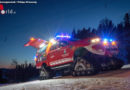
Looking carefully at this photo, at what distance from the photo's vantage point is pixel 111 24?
30.9 meters

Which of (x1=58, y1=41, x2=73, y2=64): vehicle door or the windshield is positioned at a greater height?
the windshield

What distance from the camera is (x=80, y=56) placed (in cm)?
822

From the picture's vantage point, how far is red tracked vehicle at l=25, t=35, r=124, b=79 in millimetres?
7820

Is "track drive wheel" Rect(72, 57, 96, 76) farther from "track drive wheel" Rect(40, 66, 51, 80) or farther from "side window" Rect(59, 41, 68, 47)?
"track drive wheel" Rect(40, 66, 51, 80)

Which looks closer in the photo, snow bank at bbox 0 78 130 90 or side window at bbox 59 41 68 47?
snow bank at bbox 0 78 130 90

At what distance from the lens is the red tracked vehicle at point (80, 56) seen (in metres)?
7.82

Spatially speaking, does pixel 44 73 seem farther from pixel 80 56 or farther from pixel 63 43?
pixel 80 56

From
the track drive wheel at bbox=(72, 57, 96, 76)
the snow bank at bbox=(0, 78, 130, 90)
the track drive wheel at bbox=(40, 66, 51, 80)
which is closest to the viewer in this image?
the snow bank at bbox=(0, 78, 130, 90)

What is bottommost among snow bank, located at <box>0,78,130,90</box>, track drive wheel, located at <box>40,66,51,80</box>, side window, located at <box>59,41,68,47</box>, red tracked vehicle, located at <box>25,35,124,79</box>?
snow bank, located at <box>0,78,130,90</box>

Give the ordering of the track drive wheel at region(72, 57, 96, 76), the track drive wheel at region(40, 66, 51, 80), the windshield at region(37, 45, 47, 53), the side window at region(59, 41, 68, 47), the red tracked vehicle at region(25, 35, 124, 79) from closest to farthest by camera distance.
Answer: the track drive wheel at region(72, 57, 96, 76) → the red tracked vehicle at region(25, 35, 124, 79) → the side window at region(59, 41, 68, 47) → the track drive wheel at region(40, 66, 51, 80) → the windshield at region(37, 45, 47, 53)

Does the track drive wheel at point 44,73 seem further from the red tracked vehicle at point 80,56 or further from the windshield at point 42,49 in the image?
the windshield at point 42,49

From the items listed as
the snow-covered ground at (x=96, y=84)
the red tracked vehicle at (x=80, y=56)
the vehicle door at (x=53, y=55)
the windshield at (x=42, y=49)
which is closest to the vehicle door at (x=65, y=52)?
the red tracked vehicle at (x=80, y=56)

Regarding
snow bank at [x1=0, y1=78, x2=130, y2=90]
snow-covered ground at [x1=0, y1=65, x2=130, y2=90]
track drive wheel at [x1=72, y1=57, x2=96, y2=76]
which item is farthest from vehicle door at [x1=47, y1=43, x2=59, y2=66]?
snow bank at [x1=0, y1=78, x2=130, y2=90]

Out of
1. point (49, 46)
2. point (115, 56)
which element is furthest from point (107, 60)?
point (49, 46)
